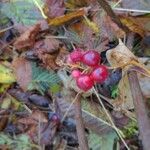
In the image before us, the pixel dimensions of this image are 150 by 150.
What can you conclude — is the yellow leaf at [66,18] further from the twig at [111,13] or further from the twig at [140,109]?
the twig at [140,109]

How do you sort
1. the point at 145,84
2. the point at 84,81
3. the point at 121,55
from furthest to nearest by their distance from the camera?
the point at 145,84 → the point at 121,55 → the point at 84,81

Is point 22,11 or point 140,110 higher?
point 22,11

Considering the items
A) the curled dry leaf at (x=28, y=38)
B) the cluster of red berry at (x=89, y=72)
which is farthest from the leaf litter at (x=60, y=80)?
the cluster of red berry at (x=89, y=72)

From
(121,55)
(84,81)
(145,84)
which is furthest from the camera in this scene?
(145,84)

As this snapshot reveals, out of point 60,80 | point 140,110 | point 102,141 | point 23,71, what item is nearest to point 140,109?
point 140,110

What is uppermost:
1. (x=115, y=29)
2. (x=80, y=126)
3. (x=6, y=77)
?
(x=115, y=29)

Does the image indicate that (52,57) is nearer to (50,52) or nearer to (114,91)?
(50,52)

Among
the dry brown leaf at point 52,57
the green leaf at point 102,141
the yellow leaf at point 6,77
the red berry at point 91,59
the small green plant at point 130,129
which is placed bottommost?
the green leaf at point 102,141
